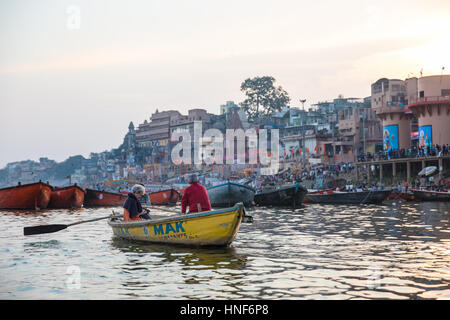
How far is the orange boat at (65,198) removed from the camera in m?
39.8

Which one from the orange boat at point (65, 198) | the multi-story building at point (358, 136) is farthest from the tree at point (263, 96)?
the orange boat at point (65, 198)

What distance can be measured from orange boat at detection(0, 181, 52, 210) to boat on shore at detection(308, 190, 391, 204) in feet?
65.6

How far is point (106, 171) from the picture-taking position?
16562 cm

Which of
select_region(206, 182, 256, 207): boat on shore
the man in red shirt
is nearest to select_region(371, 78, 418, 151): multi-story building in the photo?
select_region(206, 182, 256, 207): boat on shore

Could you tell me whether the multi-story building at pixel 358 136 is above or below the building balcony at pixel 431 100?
below

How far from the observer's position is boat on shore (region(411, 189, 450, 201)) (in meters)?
37.0

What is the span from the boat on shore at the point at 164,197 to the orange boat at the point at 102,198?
2458 millimetres

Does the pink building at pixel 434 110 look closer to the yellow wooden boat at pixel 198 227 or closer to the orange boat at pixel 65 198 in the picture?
the orange boat at pixel 65 198

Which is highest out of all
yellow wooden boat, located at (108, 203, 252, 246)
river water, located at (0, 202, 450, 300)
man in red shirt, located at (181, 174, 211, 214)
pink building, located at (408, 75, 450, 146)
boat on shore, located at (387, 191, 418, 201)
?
pink building, located at (408, 75, 450, 146)

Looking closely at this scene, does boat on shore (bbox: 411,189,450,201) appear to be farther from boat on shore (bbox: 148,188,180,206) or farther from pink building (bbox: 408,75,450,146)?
boat on shore (bbox: 148,188,180,206)

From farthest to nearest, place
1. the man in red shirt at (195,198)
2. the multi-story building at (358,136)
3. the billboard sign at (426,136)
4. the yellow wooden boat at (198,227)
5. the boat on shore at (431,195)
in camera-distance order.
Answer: the multi-story building at (358,136) → the billboard sign at (426,136) → the boat on shore at (431,195) → the man in red shirt at (195,198) → the yellow wooden boat at (198,227)
